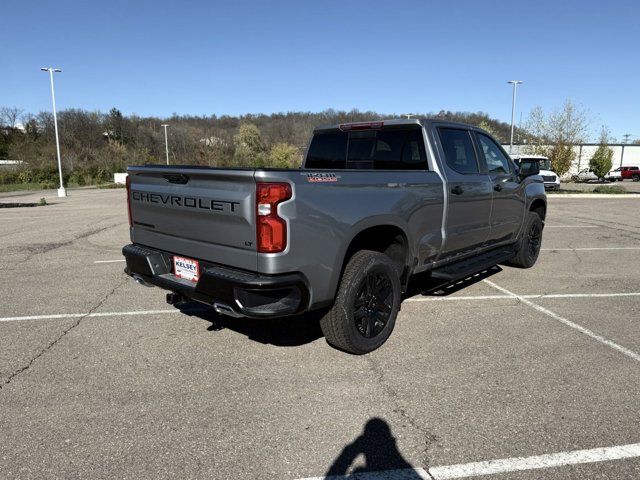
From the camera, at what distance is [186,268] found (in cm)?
367

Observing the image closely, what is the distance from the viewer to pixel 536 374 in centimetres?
353

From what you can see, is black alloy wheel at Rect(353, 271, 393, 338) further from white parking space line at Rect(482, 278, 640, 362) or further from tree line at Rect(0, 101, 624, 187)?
tree line at Rect(0, 101, 624, 187)

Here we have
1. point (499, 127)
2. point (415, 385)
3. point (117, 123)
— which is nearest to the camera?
point (415, 385)

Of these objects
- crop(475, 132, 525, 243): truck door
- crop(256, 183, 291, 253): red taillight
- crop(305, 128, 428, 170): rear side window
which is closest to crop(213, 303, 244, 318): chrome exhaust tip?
crop(256, 183, 291, 253): red taillight

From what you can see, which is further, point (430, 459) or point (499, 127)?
point (499, 127)

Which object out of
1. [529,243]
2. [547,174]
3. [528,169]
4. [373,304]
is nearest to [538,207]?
[529,243]

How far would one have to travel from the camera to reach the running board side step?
4.66 meters

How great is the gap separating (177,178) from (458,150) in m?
3.07

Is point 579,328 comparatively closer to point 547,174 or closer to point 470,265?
point 470,265

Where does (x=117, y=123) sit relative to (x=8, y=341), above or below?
above

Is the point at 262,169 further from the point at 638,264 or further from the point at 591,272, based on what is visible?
the point at 638,264

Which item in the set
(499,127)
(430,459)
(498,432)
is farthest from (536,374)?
(499,127)

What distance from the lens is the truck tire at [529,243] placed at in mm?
6754

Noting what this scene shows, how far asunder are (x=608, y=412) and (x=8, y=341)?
4.90 meters
